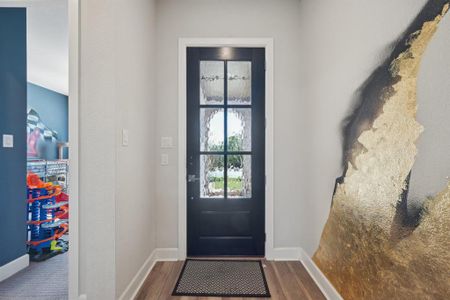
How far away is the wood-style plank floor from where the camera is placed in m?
1.96

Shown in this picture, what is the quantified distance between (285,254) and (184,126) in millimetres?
1728

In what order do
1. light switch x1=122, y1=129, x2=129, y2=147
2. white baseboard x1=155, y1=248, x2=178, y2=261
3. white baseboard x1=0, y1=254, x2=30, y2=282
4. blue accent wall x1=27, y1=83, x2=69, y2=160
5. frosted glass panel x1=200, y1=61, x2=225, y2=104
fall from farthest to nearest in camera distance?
1. blue accent wall x1=27, y1=83, x2=69, y2=160
2. frosted glass panel x1=200, y1=61, x2=225, y2=104
3. white baseboard x1=155, y1=248, x2=178, y2=261
4. white baseboard x1=0, y1=254, x2=30, y2=282
5. light switch x1=122, y1=129, x2=129, y2=147

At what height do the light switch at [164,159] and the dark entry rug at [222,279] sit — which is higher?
the light switch at [164,159]

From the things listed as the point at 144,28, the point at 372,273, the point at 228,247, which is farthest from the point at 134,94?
the point at 372,273

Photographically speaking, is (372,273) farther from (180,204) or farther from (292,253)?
(180,204)

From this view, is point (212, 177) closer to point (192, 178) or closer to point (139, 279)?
point (192, 178)

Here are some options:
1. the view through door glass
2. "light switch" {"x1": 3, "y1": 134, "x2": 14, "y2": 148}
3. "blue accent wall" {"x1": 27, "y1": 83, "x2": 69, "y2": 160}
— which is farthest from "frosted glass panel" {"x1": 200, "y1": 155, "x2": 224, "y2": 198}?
"blue accent wall" {"x1": 27, "y1": 83, "x2": 69, "y2": 160}

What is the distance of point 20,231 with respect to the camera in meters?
2.45

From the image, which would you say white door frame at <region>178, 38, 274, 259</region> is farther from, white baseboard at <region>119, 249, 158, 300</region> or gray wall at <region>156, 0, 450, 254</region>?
white baseboard at <region>119, 249, 158, 300</region>

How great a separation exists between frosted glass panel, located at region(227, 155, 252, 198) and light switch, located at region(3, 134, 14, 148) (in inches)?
84.2

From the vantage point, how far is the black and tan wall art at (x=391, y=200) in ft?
3.30

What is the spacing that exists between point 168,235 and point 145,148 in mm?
984

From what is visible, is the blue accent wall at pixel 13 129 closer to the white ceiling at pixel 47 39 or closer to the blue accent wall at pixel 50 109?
the white ceiling at pixel 47 39

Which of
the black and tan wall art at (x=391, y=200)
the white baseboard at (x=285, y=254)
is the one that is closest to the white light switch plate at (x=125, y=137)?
the black and tan wall art at (x=391, y=200)
